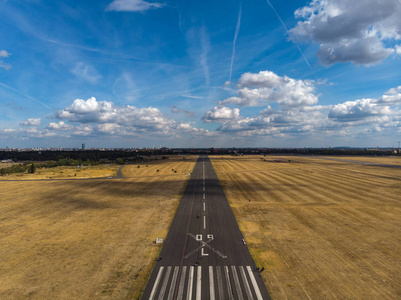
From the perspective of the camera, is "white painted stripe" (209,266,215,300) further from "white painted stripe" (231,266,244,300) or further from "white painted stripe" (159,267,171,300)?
"white painted stripe" (159,267,171,300)

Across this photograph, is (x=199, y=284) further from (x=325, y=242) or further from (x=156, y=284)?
(x=325, y=242)

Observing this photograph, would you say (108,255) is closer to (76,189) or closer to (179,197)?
(179,197)

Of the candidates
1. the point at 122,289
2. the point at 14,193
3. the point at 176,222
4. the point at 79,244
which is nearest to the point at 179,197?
the point at 176,222

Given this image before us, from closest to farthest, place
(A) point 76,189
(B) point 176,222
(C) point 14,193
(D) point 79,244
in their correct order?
1. (D) point 79,244
2. (B) point 176,222
3. (C) point 14,193
4. (A) point 76,189

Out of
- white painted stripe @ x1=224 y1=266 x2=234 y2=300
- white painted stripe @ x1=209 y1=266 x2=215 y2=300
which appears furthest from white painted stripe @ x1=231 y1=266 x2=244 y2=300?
white painted stripe @ x1=209 y1=266 x2=215 y2=300

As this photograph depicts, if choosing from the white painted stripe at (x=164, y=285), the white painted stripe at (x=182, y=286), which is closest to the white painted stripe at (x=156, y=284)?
the white painted stripe at (x=164, y=285)
